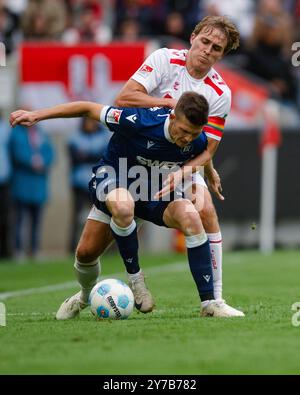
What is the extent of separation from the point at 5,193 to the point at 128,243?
29.3ft

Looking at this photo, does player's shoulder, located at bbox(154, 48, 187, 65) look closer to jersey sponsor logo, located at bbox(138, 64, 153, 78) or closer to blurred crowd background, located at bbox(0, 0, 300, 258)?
jersey sponsor logo, located at bbox(138, 64, 153, 78)

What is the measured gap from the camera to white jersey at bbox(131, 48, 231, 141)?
8.99 meters

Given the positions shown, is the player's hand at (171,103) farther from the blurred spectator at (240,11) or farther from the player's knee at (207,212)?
the blurred spectator at (240,11)

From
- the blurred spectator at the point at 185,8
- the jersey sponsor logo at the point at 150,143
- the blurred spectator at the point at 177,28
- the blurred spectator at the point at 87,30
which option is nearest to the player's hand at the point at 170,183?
the jersey sponsor logo at the point at 150,143

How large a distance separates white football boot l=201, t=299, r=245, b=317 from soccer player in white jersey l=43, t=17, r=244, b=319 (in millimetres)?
232

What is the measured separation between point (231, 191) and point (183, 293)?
7929 mm

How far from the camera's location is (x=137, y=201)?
876 centimetres

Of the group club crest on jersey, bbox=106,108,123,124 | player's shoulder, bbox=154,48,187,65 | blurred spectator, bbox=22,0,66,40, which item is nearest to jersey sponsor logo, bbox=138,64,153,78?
player's shoulder, bbox=154,48,187,65

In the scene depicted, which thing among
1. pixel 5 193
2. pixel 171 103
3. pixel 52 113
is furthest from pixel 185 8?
pixel 52 113

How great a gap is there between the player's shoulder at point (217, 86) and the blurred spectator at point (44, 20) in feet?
32.3

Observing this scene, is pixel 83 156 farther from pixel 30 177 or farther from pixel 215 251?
pixel 215 251

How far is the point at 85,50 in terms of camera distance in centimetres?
1842

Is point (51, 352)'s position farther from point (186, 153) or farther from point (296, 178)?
point (296, 178)

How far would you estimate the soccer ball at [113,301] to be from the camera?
8.37 metres
